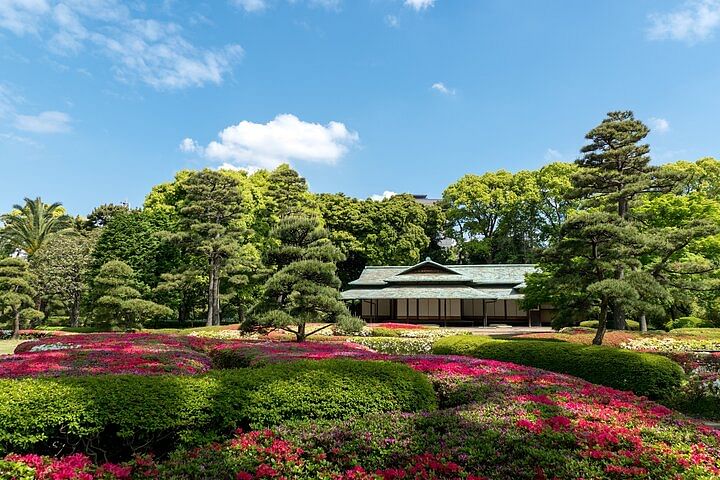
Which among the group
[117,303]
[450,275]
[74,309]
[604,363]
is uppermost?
[450,275]

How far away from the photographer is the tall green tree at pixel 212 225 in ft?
97.2

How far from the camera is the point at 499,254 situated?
45.2 meters

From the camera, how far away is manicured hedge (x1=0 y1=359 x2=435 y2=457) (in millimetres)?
4820

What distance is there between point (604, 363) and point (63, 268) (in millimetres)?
33369

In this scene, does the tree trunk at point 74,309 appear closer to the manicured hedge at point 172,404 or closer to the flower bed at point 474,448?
the manicured hedge at point 172,404

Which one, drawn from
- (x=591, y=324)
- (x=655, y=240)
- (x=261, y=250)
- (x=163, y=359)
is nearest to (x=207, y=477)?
(x=163, y=359)

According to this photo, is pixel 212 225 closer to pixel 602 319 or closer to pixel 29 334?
pixel 29 334

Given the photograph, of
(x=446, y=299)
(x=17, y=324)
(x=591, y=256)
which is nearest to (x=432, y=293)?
(x=446, y=299)

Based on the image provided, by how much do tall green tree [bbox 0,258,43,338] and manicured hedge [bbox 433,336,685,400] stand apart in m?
24.8

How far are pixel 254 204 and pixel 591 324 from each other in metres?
25.1

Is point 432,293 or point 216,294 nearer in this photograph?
point 216,294

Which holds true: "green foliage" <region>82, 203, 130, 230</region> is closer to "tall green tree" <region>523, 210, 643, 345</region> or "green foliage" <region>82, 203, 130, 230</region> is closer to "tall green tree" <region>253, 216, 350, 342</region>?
"tall green tree" <region>253, 216, 350, 342</region>

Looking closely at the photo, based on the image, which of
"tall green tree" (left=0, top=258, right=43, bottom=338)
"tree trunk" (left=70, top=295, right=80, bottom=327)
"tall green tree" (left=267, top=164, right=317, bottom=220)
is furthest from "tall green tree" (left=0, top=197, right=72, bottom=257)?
"tall green tree" (left=267, top=164, right=317, bottom=220)

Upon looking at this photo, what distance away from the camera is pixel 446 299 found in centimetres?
3512
